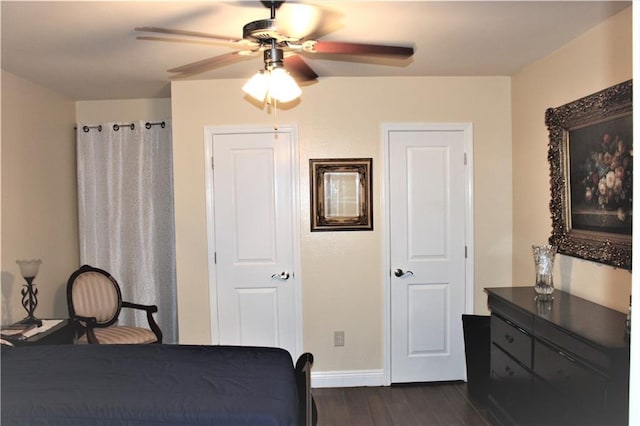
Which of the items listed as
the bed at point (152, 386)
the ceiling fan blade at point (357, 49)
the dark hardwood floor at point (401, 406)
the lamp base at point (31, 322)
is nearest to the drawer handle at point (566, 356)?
the dark hardwood floor at point (401, 406)

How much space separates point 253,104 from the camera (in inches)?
145

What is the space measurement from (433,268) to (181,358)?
2.15 meters

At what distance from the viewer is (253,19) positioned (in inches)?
96.0

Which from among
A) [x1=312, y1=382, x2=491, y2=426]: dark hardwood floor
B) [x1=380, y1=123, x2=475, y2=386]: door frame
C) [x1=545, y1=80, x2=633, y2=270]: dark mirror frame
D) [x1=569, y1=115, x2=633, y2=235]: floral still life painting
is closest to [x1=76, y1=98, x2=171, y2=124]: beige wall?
[x1=380, y1=123, x2=475, y2=386]: door frame

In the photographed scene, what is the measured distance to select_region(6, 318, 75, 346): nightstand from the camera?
298 cm

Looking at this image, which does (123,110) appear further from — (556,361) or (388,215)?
(556,361)

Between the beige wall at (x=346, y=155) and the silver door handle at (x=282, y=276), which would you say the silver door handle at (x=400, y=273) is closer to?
the beige wall at (x=346, y=155)

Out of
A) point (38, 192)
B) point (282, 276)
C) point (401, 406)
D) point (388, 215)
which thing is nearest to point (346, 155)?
point (388, 215)

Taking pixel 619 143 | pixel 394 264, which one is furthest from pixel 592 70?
pixel 394 264

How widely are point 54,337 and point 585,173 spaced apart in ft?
12.1

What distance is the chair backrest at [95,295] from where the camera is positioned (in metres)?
3.67

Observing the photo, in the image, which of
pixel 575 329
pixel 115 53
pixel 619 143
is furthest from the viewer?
pixel 115 53

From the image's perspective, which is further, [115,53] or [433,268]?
[433,268]

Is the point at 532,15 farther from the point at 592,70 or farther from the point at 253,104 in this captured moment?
the point at 253,104
